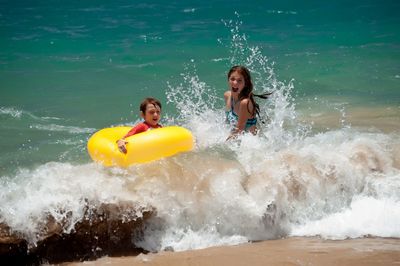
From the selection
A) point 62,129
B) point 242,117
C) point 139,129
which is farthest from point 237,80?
point 62,129

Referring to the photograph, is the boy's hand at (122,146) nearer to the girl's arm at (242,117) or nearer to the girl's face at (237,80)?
the girl's arm at (242,117)

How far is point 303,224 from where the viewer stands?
16.6ft

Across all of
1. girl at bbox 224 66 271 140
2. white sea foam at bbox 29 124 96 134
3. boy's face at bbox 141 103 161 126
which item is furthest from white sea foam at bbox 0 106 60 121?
girl at bbox 224 66 271 140

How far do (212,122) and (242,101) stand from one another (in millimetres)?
999

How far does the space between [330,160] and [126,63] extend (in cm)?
762

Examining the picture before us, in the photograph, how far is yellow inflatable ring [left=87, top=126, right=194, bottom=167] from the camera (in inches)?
208

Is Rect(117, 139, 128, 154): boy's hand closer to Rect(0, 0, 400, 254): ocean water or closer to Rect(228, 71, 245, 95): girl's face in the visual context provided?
Rect(0, 0, 400, 254): ocean water

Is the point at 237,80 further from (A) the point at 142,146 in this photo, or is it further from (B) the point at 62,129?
(B) the point at 62,129

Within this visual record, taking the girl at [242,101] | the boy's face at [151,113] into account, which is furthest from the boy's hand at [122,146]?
the girl at [242,101]

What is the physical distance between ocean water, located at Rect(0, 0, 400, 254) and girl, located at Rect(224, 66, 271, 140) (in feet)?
0.77

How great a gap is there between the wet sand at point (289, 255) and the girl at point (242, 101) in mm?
1958

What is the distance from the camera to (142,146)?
530 cm

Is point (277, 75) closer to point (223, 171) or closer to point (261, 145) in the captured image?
point (261, 145)

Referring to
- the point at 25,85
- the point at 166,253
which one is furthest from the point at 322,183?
the point at 25,85
